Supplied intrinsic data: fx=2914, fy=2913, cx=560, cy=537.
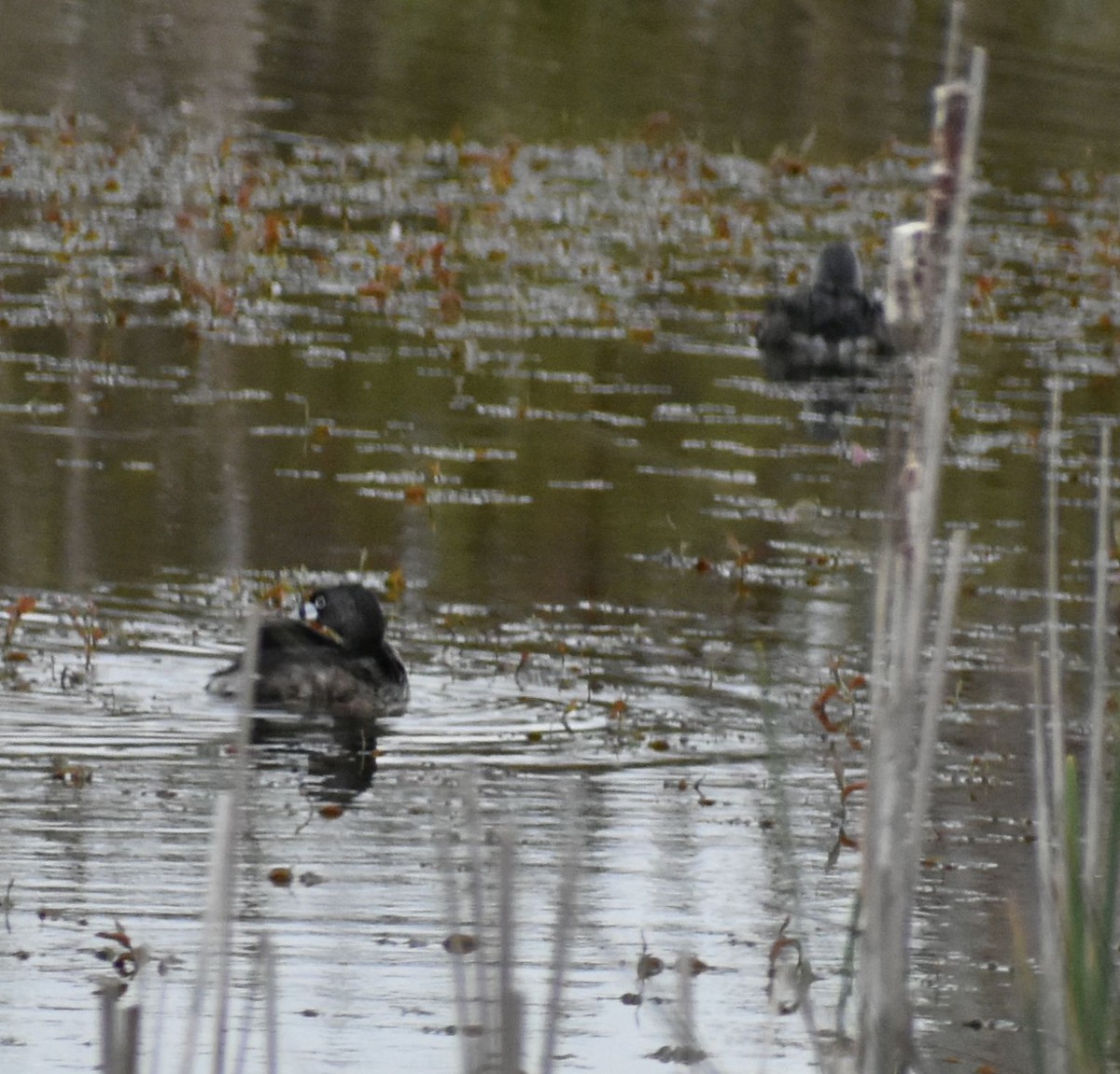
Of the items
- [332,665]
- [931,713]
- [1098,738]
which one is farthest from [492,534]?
[931,713]

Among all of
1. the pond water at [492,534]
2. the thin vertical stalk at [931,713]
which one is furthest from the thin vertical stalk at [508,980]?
the thin vertical stalk at [931,713]

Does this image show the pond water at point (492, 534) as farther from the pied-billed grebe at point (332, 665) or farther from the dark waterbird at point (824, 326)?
the dark waterbird at point (824, 326)

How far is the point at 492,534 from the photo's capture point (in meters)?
14.5

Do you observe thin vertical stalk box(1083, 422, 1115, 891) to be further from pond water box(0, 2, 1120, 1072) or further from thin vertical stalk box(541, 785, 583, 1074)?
thin vertical stalk box(541, 785, 583, 1074)

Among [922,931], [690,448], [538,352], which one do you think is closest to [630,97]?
[538,352]

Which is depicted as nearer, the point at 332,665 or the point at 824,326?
the point at 332,665

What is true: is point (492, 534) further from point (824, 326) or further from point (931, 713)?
point (931, 713)

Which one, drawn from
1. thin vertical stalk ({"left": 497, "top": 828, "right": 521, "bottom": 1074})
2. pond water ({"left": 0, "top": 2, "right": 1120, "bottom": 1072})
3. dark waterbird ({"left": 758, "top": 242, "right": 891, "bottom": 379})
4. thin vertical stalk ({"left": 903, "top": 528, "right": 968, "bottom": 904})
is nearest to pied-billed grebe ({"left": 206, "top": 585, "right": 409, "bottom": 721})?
pond water ({"left": 0, "top": 2, "right": 1120, "bottom": 1072})

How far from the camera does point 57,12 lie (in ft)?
128

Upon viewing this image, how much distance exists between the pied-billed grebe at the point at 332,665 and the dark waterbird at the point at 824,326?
9.12 meters

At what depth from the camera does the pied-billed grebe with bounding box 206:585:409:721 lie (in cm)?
1092

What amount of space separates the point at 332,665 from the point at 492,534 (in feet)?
11.7

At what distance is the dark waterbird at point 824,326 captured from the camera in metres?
20.6

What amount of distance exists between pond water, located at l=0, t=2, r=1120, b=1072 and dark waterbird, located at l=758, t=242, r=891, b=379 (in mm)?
379
